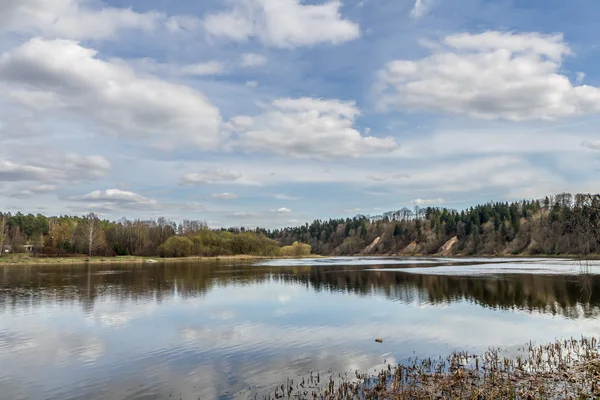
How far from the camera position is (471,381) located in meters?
15.9

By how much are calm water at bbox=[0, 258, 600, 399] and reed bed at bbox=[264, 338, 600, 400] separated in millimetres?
1633

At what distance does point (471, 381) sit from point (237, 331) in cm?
1585

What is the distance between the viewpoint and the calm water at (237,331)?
58.2 ft

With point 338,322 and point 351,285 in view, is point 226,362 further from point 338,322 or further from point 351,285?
point 351,285

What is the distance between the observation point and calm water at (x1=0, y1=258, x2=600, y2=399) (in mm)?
17734

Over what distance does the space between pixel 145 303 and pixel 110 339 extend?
50.5 feet

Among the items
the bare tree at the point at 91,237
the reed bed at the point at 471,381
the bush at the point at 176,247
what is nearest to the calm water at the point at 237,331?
the reed bed at the point at 471,381

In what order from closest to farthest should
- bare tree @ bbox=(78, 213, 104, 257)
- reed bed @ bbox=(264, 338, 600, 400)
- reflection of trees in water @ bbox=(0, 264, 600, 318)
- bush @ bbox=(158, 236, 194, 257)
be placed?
reed bed @ bbox=(264, 338, 600, 400), reflection of trees in water @ bbox=(0, 264, 600, 318), bare tree @ bbox=(78, 213, 104, 257), bush @ bbox=(158, 236, 194, 257)

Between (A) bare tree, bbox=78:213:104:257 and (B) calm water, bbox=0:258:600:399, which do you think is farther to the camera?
(A) bare tree, bbox=78:213:104:257

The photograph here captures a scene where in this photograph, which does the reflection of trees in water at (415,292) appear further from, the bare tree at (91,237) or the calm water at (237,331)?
the bare tree at (91,237)

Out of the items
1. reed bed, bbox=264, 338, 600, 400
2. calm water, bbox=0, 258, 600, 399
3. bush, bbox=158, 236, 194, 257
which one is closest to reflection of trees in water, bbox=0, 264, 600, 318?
calm water, bbox=0, 258, 600, 399

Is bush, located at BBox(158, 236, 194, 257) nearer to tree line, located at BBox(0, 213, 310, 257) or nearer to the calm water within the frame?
tree line, located at BBox(0, 213, 310, 257)

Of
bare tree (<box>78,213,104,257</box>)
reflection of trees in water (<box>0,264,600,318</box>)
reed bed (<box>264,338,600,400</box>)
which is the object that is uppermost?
bare tree (<box>78,213,104,257</box>)

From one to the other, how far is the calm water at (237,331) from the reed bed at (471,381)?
1.63 meters
